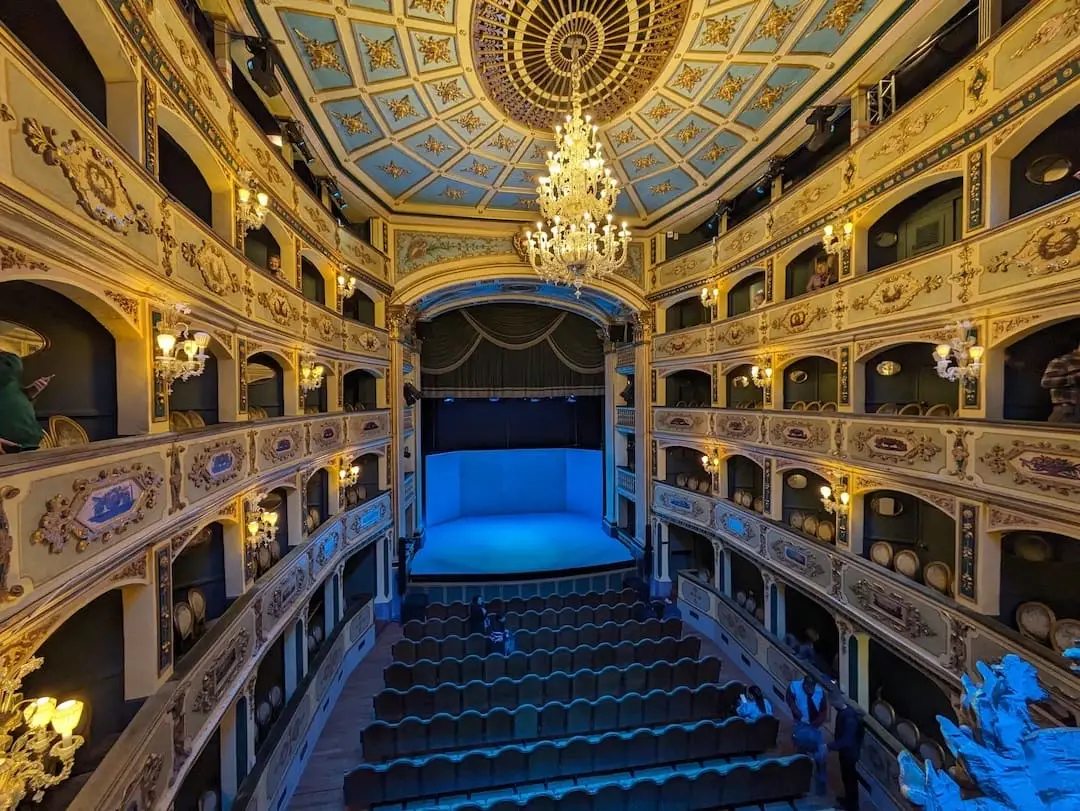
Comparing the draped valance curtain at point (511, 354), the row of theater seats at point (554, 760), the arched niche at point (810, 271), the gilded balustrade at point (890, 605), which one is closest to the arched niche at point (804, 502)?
the gilded balustrade at point (890, 605)

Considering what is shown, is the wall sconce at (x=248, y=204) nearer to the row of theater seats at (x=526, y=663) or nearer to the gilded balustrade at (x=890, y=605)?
the row of theater seats at (x=526, y=663)

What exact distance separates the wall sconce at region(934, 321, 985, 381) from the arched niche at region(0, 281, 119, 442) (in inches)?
311

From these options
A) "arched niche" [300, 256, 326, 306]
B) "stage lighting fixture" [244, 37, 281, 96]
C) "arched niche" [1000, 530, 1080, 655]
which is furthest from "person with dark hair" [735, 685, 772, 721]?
"stage lighting fixture" [244, 37, 281, 96]

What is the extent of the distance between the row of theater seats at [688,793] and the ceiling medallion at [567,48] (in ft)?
29.9

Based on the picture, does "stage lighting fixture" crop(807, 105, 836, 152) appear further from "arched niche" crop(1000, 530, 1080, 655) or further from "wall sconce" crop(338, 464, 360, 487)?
"wall sconce" crop(338, 464, 360, 487)

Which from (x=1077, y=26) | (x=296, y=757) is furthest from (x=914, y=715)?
(x=296, y=757)

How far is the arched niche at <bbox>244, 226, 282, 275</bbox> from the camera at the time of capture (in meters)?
7.14

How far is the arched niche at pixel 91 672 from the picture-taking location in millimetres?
3727

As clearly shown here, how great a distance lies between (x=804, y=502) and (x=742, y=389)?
2891 millimetres

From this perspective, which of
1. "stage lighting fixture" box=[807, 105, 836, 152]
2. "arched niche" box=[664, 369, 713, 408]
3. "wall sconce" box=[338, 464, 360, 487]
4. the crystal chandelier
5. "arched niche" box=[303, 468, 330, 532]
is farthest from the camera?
"arched niche" box=[664, 369, 713, 408]

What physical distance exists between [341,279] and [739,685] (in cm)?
980

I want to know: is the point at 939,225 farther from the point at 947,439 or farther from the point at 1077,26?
the point at 947,439

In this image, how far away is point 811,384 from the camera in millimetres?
8852

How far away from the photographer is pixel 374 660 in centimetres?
995
